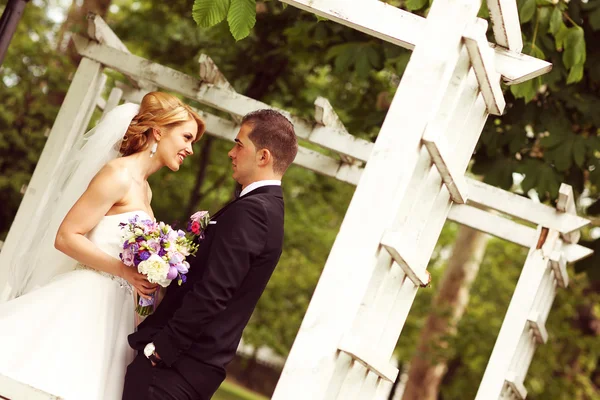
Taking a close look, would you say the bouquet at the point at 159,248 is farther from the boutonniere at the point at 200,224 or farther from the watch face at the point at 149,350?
the watch face at the point at 149,350

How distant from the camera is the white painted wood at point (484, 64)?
3.04m

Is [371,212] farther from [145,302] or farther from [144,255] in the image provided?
[145,302]

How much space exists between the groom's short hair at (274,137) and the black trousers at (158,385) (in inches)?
37.8

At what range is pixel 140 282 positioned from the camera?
12.0ft

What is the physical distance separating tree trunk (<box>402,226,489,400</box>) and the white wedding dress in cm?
930

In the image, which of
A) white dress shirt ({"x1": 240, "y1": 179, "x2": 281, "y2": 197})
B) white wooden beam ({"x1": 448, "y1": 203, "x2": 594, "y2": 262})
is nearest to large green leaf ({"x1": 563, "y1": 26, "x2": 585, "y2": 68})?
white wooden beam ({"x1": 448, "y1": 203, "x2": 594, "y2": 262})

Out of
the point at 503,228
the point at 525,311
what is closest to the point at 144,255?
the point at 525,311

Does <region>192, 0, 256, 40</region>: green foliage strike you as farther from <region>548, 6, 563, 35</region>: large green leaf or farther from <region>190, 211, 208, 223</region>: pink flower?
<region>548, 6, 563, 35</region>: large green leaf

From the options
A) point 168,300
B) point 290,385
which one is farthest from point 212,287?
point 290,385

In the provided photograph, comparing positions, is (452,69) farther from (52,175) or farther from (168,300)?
(52,175)

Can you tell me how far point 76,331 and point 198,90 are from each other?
255cm

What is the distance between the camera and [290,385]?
275 centimetres

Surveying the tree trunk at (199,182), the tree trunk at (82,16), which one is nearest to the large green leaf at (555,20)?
the tree trunk at (199,182)

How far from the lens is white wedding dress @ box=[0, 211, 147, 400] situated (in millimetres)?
3459
